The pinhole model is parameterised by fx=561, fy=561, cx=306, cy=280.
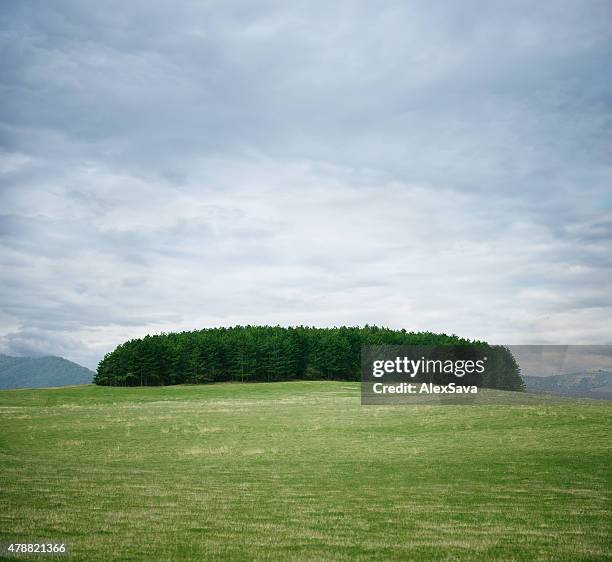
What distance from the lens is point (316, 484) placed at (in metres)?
26.0

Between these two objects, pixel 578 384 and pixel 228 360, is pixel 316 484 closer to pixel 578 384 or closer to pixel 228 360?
pixel 578 384

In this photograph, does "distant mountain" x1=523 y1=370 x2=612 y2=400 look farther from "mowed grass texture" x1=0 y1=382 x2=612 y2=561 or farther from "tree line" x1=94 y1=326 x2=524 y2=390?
"tree line" x1=94 y1=326 x2=524 y2=390

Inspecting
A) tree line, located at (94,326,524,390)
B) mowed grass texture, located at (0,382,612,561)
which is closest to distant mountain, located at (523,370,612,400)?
mowed grass texture, located at (0,382,612,561)

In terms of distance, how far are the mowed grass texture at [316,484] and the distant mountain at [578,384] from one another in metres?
4.74

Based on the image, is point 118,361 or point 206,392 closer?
point 206,392

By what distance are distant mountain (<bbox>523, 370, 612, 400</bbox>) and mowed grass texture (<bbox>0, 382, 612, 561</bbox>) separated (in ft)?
15.6

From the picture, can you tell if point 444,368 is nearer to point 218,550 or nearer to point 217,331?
point 218,550

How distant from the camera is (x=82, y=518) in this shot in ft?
57.0

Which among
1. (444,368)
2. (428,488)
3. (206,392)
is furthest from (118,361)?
(428,488)

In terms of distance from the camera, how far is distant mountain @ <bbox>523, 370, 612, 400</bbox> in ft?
205

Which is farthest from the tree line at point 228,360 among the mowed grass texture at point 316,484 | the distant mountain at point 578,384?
the distant mountain at point 578,384

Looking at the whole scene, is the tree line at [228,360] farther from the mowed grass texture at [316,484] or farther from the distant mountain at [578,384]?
the distant mountain at [578,384]

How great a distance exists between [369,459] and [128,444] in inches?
738

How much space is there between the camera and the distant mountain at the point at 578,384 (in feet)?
205
